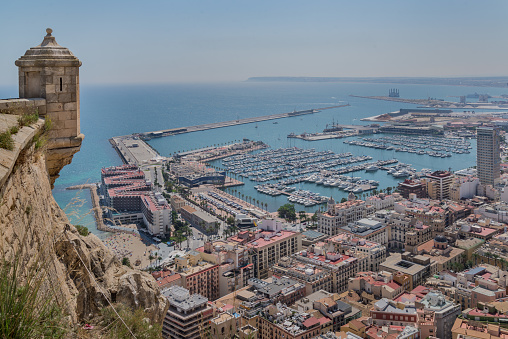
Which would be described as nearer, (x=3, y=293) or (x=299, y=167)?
(x=3, y=293)

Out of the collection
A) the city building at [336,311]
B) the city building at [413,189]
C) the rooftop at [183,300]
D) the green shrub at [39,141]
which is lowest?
the city building at [336,311]

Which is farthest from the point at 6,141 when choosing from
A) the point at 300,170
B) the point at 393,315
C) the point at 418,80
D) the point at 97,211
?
the point at 418,80

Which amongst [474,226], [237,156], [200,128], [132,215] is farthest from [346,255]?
[200,128]

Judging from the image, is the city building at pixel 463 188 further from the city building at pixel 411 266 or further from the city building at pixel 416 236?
the city building at pixel 411 266

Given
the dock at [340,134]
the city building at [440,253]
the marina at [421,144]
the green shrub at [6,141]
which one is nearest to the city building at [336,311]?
the city building at [440,253]

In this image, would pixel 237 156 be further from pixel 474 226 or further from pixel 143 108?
pixel 143 108

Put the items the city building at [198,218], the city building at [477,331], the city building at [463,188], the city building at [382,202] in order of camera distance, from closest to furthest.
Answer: the city building at [477,331] → the city building at [198,218] → the city building at [382,202] → the city building at [463,188]
